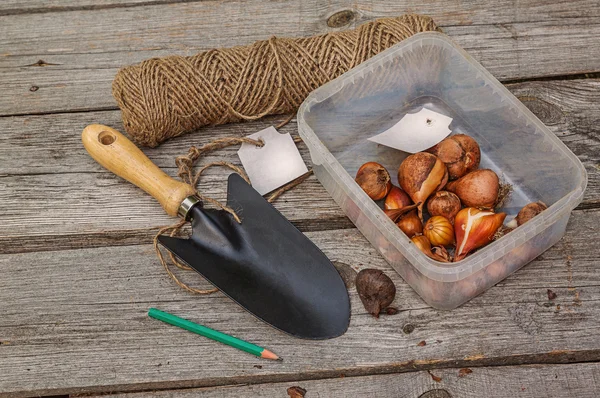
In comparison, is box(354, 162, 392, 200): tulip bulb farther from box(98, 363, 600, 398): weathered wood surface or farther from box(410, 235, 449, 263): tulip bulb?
box(98, 363, 600, 398): weathered wood surface

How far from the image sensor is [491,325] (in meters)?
1.13

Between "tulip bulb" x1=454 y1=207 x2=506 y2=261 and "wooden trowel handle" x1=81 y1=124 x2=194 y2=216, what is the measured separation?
0.49 metres

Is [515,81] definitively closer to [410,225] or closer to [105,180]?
[410,225]

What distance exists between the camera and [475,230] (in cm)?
111

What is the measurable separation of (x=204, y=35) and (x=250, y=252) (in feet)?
2.04

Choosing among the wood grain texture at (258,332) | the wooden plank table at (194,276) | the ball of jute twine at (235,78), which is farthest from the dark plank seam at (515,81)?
the wood grain texture at (258,332)

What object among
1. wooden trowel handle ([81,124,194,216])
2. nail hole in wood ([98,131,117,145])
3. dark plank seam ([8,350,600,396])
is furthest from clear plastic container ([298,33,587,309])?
nail hole in wood ([98,131,117,145])

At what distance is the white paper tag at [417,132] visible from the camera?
Answer: 1287mm

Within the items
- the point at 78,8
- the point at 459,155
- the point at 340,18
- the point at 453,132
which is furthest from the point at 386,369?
the point at 78,8

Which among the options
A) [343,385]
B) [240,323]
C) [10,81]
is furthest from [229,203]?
[10,81]

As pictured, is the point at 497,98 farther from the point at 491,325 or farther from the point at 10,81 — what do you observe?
the point at 10,81

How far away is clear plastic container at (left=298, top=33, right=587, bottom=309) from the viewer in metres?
1.08

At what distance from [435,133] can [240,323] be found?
53 cm

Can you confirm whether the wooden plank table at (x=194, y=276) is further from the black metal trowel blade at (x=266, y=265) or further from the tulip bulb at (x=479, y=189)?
the tulip bulb at (x=479, y=189)
